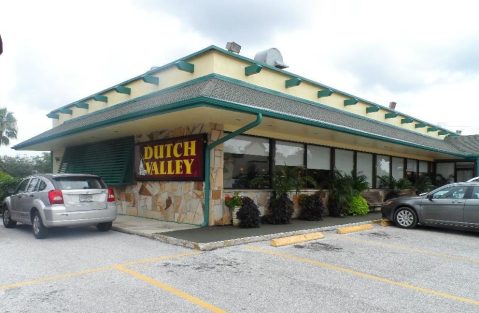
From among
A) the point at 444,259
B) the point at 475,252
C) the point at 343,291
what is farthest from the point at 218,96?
the point at 475,252

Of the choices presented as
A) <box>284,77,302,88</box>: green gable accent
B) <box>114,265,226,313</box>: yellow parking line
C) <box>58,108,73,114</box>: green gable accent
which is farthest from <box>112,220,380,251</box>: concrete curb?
<box>58,108,73,114</box>: green gable accent

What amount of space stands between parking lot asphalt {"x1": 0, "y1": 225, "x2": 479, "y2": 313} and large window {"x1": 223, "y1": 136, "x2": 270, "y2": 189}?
3.06 metres

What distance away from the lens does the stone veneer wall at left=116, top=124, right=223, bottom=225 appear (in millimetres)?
10703

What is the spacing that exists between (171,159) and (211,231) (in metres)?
3.23

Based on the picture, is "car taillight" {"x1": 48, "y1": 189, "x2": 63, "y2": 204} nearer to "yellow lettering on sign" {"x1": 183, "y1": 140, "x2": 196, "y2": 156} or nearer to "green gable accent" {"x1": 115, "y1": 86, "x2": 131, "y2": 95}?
"yellow lettering on sign" {"x1": 183, "y1": 140, "x2": 196, "y2": 156}

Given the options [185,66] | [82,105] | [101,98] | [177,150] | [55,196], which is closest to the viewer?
[55,196]

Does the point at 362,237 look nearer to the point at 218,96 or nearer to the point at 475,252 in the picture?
the point at 475,252

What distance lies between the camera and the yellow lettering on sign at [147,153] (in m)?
12.9

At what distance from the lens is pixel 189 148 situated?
1123cm

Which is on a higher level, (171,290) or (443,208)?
(443,208)

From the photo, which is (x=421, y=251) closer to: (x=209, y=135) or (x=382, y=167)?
(x=209, y=135)

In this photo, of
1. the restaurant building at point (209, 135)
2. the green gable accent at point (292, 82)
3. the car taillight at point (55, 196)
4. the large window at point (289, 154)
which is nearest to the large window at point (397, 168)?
the restaurant building at point (209, 135)

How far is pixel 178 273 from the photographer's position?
20.1 ft

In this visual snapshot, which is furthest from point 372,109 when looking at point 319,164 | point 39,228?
point 39,228
